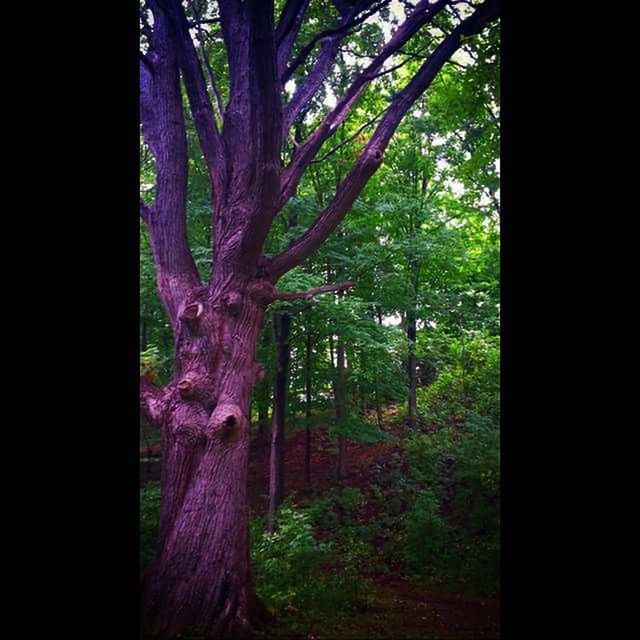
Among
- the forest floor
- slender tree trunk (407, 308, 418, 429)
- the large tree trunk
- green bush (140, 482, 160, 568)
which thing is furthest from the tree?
slender tree trunk (407, 308, 418, 429)

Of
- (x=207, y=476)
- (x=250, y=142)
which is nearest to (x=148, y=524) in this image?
(x=207, y=476)

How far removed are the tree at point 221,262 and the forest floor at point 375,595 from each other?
527 millimetres

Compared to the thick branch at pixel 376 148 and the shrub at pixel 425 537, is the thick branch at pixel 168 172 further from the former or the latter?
the shrub at pixel 425 537

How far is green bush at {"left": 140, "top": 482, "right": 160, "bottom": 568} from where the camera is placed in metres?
2.44

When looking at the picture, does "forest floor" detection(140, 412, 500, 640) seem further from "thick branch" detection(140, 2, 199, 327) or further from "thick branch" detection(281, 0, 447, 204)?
"thick branch" detection(281, 0, 447, 204)

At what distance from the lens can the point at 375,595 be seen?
3164 millimetres

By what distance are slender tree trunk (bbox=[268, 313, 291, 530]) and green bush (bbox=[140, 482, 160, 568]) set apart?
5.81ft

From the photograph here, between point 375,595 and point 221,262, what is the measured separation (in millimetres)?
2349

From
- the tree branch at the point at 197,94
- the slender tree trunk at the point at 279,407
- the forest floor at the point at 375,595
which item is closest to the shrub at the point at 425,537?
the forest floor at the point at 375,595

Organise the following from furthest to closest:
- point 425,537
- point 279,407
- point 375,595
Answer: point 279,407
point 425,537
point 375,595

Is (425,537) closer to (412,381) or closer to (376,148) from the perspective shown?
(412,381)

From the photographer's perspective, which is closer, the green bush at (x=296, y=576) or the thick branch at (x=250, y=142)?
the thick branch at (x=250, y=142)

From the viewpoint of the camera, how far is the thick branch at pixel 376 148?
255 centimetres
